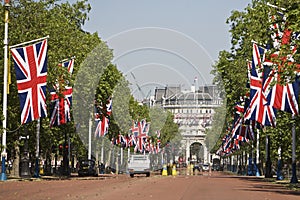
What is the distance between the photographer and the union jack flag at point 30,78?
137ft

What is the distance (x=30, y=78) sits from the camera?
42.5 metres

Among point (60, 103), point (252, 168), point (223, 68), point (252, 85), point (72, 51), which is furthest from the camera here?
point (252, 168)

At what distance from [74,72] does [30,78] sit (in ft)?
74.7

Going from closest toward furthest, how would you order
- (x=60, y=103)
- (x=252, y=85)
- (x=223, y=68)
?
1. (x=252, y=85)
2. (x=60, y=103)
3. (x=223, y=68)

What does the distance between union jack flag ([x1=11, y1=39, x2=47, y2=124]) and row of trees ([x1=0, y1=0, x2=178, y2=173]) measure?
3.56 m

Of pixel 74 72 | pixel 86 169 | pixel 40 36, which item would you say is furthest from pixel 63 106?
pixel 86 169

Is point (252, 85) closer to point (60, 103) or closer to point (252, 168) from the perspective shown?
point (60, 103)

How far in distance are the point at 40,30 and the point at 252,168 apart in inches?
1451

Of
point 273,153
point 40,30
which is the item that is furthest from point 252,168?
point 40,30

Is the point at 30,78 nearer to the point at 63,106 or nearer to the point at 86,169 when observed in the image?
the point at 63,106

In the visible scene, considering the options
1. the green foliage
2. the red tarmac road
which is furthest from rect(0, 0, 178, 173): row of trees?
the red tarmac road

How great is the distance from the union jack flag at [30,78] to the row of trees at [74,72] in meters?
3.56

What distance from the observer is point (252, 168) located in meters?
83.8

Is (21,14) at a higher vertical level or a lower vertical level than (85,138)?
higher
